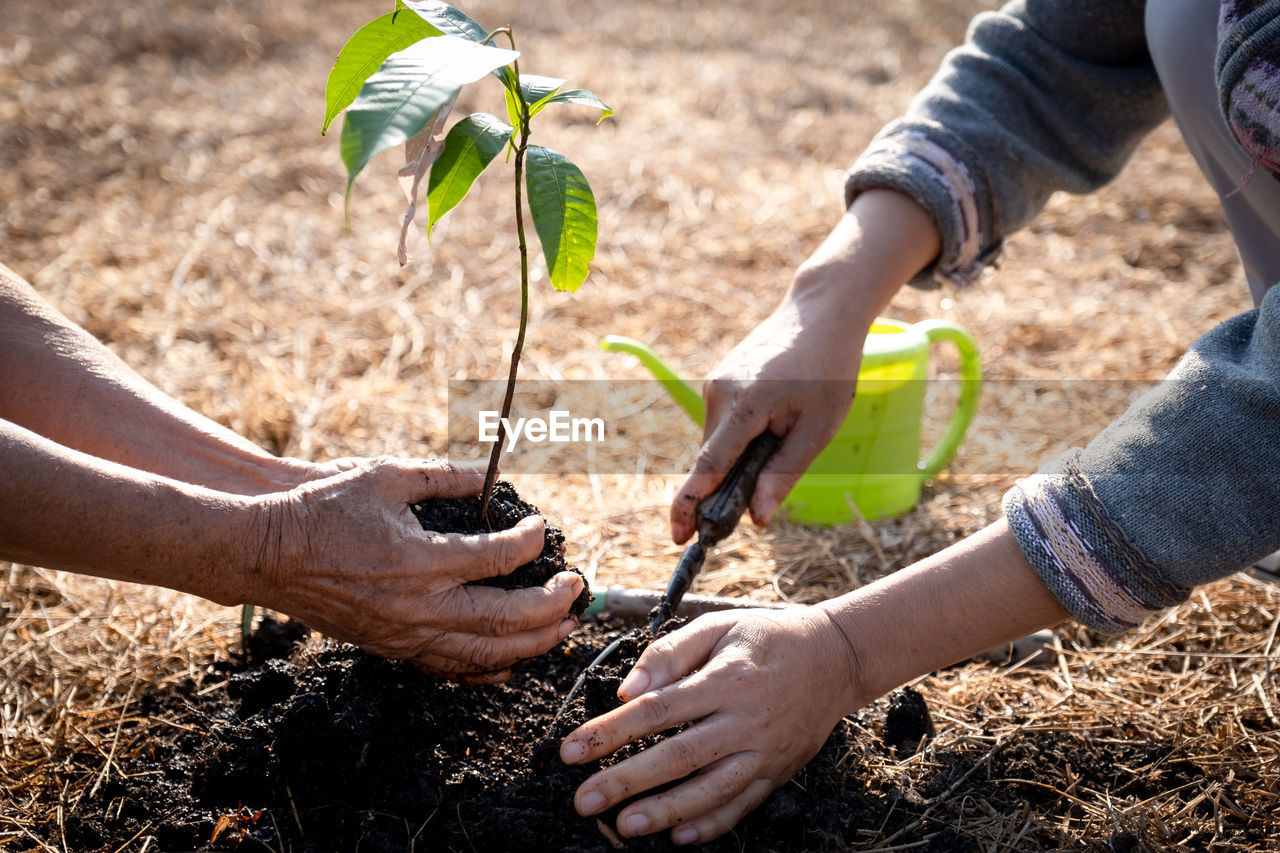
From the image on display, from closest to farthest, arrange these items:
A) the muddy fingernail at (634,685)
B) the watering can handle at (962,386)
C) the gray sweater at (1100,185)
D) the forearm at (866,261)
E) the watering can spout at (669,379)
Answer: the gray sweater at (1100,185), the muddy fingernail at (634,685), the forearm at (866,261), the watering can spout at (669,379), the watering can handle at (962,386)

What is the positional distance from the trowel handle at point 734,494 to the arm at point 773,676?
0.27m

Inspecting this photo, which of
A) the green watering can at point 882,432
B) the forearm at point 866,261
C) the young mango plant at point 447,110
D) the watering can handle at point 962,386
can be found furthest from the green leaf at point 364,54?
the watering can handle at point 962,386

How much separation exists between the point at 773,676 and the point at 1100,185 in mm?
1413

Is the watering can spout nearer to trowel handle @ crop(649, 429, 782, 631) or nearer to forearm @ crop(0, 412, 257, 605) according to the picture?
trowel handle @ crop(649, 429, 782, 631)

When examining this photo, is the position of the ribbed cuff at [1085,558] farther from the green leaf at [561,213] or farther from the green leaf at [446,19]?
the green leaf at [446,19]

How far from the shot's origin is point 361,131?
837 mm

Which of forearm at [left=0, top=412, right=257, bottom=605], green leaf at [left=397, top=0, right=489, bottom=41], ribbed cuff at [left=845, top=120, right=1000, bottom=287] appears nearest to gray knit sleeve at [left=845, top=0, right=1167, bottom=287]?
ribbed cuff at [left=845, top=120, right=1000, bottom=287]

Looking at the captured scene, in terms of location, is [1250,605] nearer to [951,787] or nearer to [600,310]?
[951,787]

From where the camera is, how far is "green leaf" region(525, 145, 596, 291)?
3.80ft

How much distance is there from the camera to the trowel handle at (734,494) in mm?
1607

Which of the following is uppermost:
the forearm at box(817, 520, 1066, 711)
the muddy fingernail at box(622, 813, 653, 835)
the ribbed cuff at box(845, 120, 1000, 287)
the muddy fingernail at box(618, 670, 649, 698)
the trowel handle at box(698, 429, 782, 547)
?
the ribbed cuff at box(845, 120, 1000, 287)

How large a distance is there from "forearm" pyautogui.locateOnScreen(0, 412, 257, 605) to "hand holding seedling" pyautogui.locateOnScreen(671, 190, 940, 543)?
72cm

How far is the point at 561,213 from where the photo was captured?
1167 mm

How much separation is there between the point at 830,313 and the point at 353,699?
1.03 m
